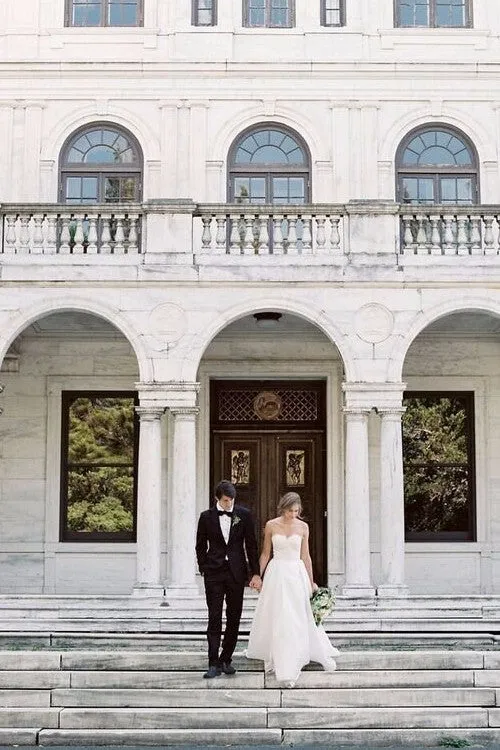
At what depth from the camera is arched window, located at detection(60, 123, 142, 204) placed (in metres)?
19.3

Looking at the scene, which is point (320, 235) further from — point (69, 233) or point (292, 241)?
point (69, 233)

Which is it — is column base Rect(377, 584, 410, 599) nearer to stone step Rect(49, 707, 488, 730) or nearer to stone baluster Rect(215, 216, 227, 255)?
stone step Rect(49, 707, 488, 730)

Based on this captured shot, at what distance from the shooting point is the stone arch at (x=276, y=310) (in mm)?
16672

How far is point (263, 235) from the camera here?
17047 millimetres

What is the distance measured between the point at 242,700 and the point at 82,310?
750cm

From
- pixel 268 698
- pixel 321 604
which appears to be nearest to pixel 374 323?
pixel 321 604

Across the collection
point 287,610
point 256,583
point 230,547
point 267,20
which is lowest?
point 287,610

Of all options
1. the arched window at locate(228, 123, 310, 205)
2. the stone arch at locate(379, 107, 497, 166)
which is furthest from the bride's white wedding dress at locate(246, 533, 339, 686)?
the stone arch at locate(379, 107, 497, 166)

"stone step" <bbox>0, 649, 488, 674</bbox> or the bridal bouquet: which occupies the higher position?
the bridal bouquet

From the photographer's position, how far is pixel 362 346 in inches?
658

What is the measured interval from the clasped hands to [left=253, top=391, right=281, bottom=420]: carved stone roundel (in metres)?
8.52

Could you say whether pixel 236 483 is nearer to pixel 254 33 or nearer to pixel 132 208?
pixel 132 208

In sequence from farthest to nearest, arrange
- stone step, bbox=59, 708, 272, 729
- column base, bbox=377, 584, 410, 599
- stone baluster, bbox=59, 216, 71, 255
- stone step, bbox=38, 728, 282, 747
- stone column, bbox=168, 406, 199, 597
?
1. stone baluster, bbox=59, 216, 71, 255
2. stone column, bbox=168, 406, 199, 597
3. column base, bbox=377, 584, 410, 599
4. stone step, bbox=59, 708, 272, 729
5. stone step, bbox=38, 728, 282, 747

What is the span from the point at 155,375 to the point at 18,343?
368 cm
